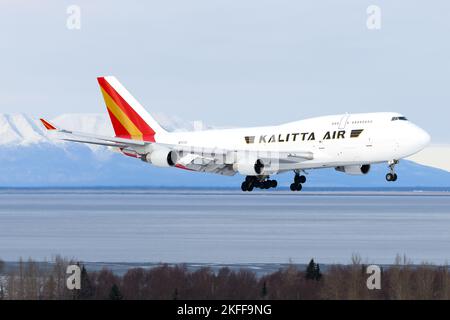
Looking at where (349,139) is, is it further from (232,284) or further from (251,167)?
(232,284)

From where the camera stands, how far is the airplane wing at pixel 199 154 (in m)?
96.9

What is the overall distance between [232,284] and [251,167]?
283ft

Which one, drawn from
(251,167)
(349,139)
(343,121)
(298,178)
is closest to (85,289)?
(298,178)

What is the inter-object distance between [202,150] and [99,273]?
100128mm

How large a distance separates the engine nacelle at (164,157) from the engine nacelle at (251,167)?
25.3 feet

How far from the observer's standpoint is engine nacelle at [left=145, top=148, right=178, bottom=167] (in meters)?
103

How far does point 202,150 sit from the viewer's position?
10350 cm

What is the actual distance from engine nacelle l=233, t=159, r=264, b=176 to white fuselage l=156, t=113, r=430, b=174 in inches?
111

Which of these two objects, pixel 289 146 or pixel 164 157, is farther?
pixel 164 157

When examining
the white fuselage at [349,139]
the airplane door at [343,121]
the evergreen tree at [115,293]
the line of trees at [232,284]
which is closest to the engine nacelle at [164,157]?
the white fuselage at [349,139]

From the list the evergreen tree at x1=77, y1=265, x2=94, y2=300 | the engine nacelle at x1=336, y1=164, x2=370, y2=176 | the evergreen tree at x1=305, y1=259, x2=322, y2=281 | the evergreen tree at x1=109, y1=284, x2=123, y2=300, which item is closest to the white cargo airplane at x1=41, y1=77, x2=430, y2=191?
the engine nacelle at x1=336, y1=164, x2=370, y2=176

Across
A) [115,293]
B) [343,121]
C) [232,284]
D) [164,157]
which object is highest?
[343,121]

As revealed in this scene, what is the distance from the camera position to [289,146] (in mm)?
98875
